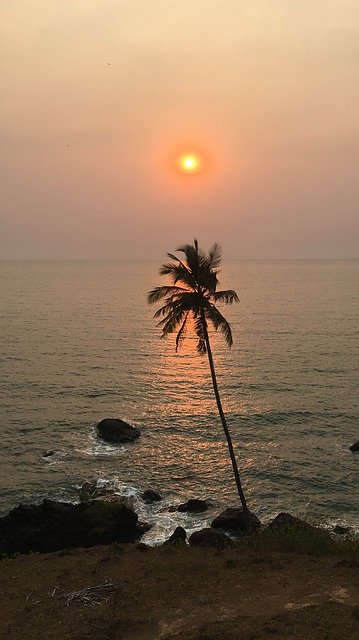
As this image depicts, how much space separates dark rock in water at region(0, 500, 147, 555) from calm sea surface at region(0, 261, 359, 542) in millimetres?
3399

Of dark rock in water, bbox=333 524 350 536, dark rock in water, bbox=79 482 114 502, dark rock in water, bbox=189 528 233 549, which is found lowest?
dark rock in water, bbox=333 524 350 536

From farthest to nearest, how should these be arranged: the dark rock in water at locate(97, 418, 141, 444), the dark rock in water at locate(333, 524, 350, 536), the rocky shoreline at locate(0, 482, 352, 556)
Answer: the dark rock in water at locate(97, 418, 141, 444) → the dark rock in water at locate(333, 524, 350, 536) → the rocky shoreline at locate(0, 482, 352, 556)

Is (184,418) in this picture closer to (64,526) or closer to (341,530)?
(341,530)

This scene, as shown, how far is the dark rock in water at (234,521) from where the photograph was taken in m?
34.2

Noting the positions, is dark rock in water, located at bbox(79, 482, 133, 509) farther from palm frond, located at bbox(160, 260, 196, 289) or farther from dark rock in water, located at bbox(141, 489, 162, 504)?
palm frond, located at bbox(160, 260, 196, 289)

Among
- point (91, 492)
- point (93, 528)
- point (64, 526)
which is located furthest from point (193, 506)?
point (64, 526)

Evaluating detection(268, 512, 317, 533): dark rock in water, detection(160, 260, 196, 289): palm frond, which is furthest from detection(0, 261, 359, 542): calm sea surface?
detection(160, 260, 196, 289): palm frond

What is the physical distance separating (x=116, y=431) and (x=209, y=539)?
21.6m

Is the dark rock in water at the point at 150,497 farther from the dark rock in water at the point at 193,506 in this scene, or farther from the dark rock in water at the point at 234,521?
the dark rock in water at the point at 234,521

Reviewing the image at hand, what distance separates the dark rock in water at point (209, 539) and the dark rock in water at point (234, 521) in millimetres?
3467

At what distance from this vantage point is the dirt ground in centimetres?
1942

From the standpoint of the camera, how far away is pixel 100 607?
21797 mm

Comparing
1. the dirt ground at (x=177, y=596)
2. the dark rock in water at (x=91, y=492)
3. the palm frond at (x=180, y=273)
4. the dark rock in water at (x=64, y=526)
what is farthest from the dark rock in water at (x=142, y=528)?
the palm frond at (x=180, y=273)

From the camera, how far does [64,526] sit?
106 ft
